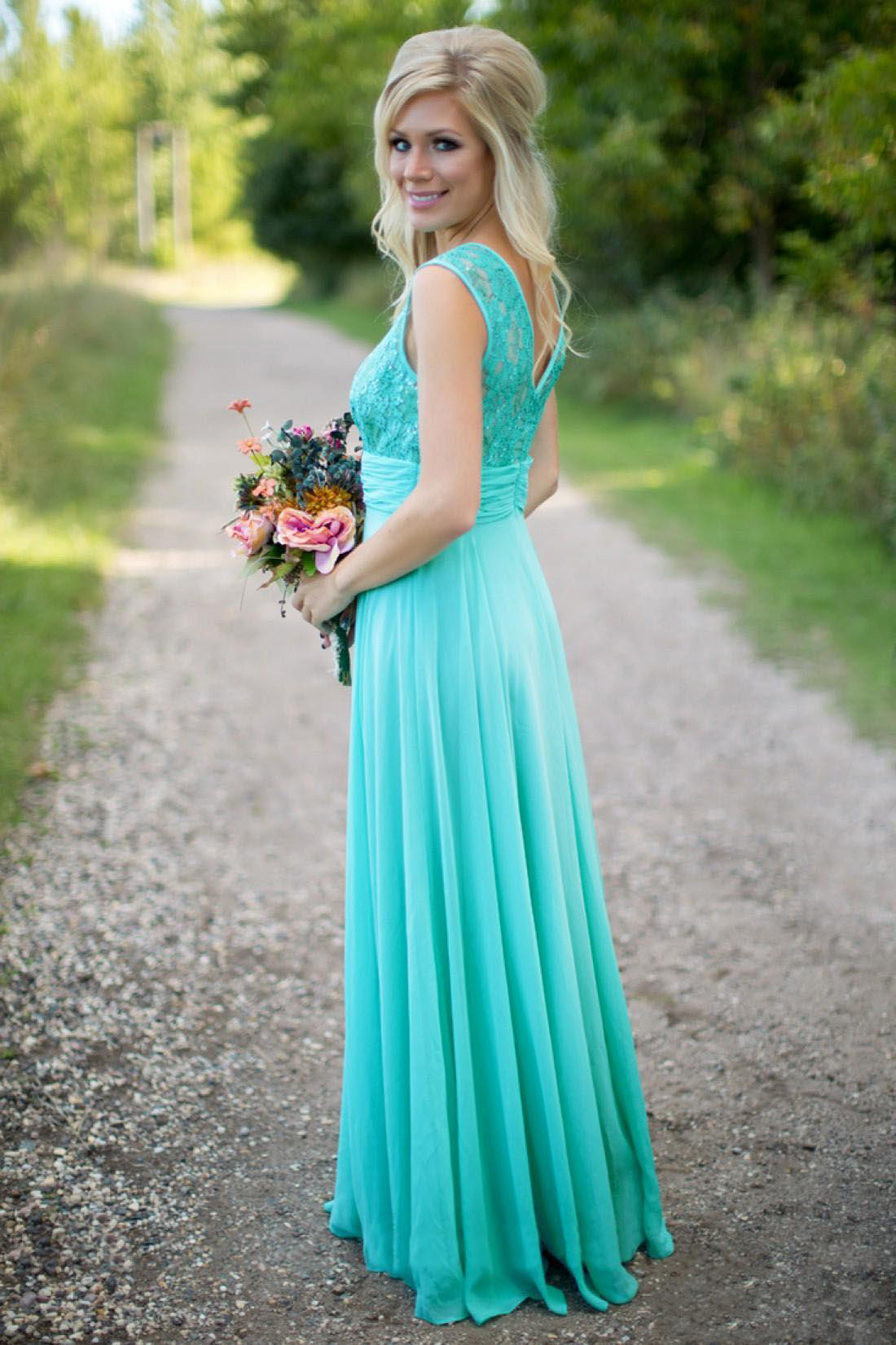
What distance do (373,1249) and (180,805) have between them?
112 inches

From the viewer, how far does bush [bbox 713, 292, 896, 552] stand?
8352 mm

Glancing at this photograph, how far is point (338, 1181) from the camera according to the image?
2.88 metres

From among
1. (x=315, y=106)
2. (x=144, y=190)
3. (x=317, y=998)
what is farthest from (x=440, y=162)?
(x=144, y=190)

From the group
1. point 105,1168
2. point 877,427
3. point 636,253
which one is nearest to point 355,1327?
point 105,1168

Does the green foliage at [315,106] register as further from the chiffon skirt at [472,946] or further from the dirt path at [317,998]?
the chiffon skirt at [472,946]

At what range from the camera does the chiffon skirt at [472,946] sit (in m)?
2.54

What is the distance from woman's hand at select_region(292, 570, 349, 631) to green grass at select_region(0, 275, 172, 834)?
275 centimetres

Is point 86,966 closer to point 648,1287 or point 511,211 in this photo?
point 648,1287

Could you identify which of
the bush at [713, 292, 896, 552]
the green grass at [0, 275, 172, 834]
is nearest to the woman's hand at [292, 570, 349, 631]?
the green grass at [0, 275, 172, 834]

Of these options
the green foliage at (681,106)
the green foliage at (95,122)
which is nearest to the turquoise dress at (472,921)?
the green foliage at (681,106)

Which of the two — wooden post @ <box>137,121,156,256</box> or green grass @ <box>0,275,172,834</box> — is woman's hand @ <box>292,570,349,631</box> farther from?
wooden post @ <box>137,121,156,256</box>

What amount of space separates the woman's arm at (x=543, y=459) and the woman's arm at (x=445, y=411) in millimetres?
621

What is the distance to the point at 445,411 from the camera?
2.29 metres

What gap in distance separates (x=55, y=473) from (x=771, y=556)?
6194mm
